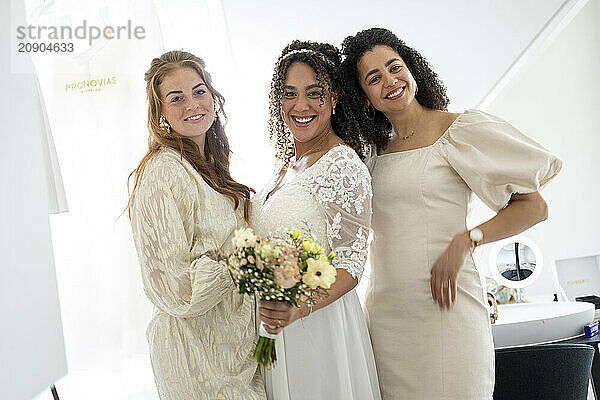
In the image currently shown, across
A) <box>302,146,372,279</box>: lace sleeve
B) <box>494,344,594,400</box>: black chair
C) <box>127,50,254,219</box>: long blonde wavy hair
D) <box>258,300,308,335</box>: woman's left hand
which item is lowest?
<box>494,344,594,400</box>: black chair

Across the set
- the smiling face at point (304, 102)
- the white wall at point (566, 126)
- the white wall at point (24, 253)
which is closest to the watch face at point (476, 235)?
the smiling face at point (304, 102)

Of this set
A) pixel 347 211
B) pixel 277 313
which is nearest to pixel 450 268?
pixel 347 211

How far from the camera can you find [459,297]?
170cm

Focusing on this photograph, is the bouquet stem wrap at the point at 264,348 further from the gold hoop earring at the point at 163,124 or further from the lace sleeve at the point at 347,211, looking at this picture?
the gold hoop earring at the point at 163,124

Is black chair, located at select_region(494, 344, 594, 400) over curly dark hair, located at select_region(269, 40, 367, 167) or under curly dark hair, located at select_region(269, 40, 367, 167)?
under

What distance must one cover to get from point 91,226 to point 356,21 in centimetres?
138

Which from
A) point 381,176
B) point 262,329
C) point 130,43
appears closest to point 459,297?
point 381,176

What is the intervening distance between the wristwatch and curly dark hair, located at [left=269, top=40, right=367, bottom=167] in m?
0.41

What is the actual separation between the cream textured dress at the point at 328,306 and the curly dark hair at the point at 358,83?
0.21 m

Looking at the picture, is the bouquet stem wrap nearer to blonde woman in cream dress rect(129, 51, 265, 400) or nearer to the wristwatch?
blonde woman in cream dress rect(129, 51, 265, 400)

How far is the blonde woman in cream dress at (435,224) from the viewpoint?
1641 mm

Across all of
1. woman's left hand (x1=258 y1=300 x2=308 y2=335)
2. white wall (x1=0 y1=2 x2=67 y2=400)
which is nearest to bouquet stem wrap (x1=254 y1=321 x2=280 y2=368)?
woman's left hand (x1=258 y1=300 x2=308 y2=335)

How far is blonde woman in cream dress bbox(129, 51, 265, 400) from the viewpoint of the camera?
5.19 ft

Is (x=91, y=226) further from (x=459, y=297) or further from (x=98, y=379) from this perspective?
(x=459, y=297)
